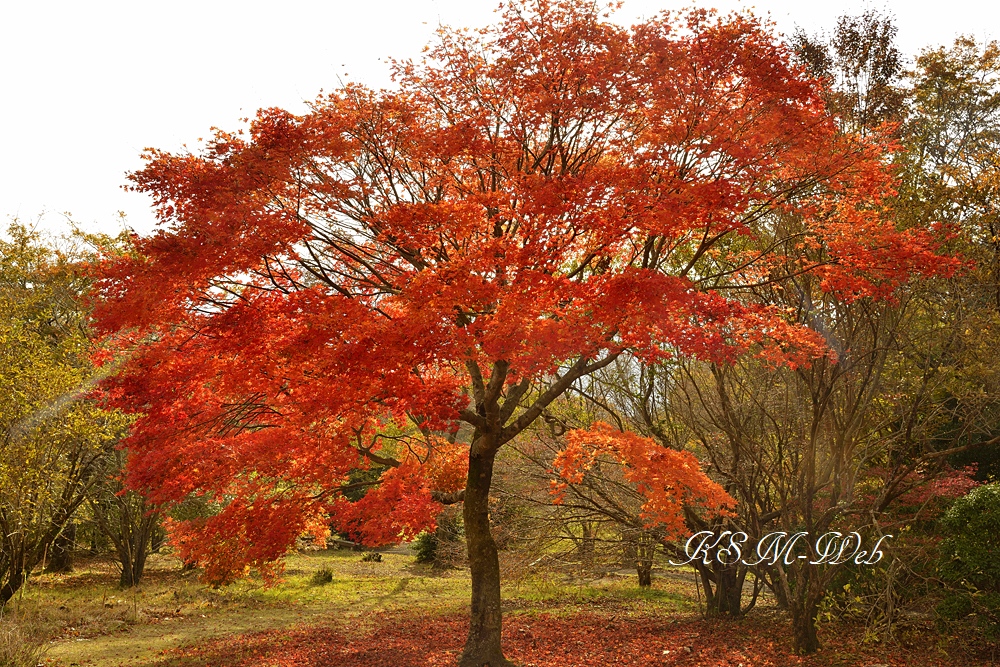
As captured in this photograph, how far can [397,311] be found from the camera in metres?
9.74

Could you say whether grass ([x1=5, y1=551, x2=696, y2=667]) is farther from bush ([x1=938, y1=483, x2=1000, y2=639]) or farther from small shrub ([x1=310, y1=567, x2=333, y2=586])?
bush ([x1=938, y1=483, x2=1000, y2=639])

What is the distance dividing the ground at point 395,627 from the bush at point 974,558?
0.58m

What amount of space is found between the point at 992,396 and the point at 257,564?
11.0 meters

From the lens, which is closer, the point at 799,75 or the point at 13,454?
the point at 799,75

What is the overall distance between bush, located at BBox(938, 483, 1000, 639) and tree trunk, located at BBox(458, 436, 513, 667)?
619 cm

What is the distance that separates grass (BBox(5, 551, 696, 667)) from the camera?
12.5 metres

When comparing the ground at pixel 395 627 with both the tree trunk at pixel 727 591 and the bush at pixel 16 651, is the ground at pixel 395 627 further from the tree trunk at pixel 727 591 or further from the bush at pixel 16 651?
the bush at pixel 16 651

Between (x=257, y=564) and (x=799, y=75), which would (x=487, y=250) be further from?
(x=257, y=564)

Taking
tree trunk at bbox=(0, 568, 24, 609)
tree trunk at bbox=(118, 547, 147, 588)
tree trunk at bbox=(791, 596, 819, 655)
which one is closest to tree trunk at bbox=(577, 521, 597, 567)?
tree trunk at bbox=(791, 596, 819, 655)

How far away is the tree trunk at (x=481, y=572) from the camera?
9430 mm

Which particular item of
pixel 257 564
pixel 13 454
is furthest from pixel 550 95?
pixel 13 454

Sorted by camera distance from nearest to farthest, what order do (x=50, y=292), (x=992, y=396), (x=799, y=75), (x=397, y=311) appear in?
(x=799, y=75) → (x=397, y=311) → (x=992, y=396) → (x=50, y=292)

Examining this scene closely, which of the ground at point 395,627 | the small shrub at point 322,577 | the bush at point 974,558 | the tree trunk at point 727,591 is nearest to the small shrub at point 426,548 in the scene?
the ground at point 395,627

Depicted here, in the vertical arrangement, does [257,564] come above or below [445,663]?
above
